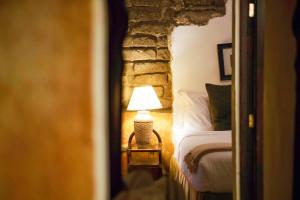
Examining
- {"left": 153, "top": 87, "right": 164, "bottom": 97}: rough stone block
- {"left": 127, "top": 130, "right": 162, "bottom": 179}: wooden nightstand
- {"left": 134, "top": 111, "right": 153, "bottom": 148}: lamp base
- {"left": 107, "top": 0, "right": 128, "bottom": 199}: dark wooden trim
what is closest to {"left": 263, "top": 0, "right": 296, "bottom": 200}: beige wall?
{"left": 107, "top": 0, "right": 128, "bottom": 199}: dark wooden trim

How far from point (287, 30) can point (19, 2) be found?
3.19ft

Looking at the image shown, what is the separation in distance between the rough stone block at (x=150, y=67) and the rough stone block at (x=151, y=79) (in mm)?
56

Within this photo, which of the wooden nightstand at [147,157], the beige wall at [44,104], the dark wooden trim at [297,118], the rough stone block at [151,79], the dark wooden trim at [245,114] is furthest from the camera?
the rough stone block at [151,79]

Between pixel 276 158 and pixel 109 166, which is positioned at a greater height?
pixel 109 166

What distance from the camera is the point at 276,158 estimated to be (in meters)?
1.39

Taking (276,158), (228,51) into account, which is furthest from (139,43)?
(276,158)

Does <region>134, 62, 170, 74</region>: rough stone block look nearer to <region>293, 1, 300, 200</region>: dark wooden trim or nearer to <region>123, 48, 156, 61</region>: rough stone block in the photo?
<region>123, 48, 156, 61</region>: rough stone block

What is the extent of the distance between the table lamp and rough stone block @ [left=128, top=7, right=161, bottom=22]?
2.81 feet

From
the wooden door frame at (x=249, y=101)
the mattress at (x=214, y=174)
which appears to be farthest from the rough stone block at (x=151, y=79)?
the wooden door frame at (x=249, y=101)

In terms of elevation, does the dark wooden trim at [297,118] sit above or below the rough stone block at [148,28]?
below

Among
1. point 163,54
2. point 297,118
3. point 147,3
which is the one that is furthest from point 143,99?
point 297,118

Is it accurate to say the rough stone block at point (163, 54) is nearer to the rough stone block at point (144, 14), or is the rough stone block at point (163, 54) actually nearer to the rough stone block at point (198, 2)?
the rough stone block at point (144, 14)

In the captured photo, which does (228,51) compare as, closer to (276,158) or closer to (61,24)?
(276,158)

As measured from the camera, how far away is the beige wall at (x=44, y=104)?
0.66m
